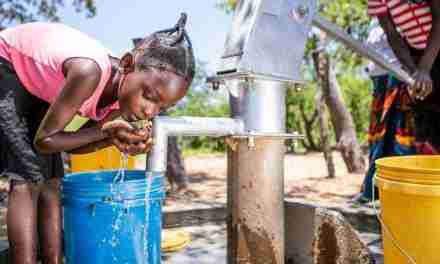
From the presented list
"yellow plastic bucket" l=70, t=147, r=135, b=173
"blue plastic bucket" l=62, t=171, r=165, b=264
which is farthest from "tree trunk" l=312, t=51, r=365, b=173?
"blue plastic bucket" l=62, t=171, r=165, b=264

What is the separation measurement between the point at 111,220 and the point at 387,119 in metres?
2.35

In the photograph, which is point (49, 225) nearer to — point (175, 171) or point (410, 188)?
point (410, 188)

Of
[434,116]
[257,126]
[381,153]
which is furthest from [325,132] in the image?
[257,126]

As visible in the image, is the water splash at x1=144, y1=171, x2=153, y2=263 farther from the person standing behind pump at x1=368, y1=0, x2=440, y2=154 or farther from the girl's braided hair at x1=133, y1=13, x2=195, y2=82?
the person standing behind pump at x1=368, y1=0, x2=440, y2=154

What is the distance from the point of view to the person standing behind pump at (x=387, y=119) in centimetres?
322

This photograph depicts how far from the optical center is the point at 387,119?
3.40 m

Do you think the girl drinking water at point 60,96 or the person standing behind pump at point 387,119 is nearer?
the girl drinking water at point 60,96

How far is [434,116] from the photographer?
9.40ft

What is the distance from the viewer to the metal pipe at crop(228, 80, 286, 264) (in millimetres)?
1918

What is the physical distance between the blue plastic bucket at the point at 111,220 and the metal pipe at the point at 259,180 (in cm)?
38

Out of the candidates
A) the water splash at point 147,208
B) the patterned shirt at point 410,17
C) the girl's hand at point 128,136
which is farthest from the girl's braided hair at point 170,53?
the patterned shirt at point 410,17

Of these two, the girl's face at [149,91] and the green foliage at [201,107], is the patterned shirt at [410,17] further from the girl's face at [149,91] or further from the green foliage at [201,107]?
the green foliage at [201,107]

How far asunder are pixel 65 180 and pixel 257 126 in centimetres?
77

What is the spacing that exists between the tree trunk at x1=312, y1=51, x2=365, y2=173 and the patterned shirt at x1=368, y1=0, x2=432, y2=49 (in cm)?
335
